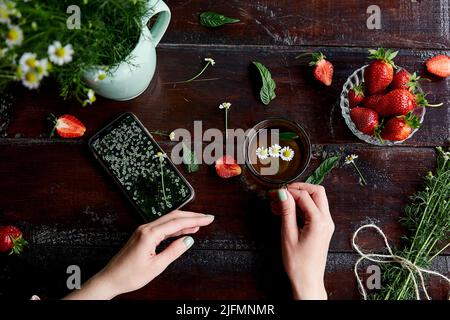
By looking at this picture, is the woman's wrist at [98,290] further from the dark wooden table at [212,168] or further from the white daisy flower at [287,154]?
the white daisy flower at [287,154]

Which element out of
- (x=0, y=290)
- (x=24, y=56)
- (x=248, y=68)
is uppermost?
(x=24, y=56)

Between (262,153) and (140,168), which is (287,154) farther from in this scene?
(140,168)

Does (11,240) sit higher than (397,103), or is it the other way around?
(397,103)

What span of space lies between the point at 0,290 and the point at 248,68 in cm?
76

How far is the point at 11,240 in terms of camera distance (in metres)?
1.04

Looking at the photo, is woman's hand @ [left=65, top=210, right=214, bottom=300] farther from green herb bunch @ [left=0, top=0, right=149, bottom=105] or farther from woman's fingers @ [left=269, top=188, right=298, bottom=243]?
green herb bunch @ [left=0, top=0, right=149, bottom=105]

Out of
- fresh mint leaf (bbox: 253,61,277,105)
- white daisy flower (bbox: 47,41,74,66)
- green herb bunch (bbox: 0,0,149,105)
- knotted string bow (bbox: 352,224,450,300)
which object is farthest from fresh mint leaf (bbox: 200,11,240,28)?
knotted string bow (bbox: 352,224,450,300)

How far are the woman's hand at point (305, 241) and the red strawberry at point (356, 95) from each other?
234 millimetres

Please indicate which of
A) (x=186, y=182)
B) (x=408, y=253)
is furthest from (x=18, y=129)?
(x=408, y=253)

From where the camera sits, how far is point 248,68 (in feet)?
3.66

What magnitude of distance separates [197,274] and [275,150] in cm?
33

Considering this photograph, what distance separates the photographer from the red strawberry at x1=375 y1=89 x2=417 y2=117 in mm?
996

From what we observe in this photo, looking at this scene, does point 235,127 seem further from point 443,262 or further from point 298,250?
point 443,262

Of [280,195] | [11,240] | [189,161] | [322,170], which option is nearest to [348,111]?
[322,170]
